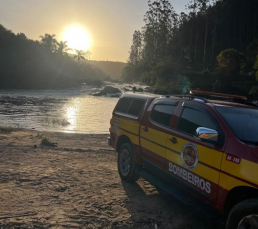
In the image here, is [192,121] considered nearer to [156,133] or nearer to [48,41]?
[156,133]

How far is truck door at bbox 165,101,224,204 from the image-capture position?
3.78 m

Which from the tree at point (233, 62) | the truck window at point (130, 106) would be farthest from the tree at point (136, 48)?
the truck window at point (130, 106)

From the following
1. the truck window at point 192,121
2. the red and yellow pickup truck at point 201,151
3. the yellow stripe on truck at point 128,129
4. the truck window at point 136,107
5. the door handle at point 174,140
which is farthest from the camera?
the truck window at point 136,107

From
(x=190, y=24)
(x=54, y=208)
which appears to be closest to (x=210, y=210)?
(x=54, y=208)

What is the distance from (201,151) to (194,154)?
0.16 meters

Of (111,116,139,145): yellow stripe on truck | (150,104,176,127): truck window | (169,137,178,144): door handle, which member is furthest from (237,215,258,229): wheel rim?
(111,116,139,145): yellow stripe on truck

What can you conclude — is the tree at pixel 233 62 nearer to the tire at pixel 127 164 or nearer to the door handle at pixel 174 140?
the tire at pixel 127 164

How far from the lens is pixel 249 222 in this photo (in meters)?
3.21

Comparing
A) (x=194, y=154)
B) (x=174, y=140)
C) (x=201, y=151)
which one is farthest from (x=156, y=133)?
(x=201, y=151)

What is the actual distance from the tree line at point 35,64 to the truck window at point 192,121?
7486 cm

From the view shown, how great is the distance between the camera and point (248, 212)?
3246 millimetres

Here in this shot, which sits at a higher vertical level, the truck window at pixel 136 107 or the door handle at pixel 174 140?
the truck window at pixel 136 107

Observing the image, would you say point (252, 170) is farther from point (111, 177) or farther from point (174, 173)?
point (111, 177)

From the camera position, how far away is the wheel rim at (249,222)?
10.3 feet
